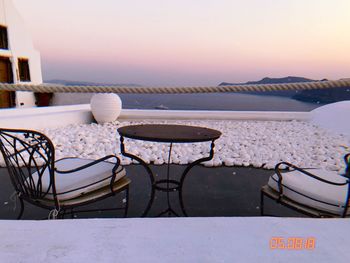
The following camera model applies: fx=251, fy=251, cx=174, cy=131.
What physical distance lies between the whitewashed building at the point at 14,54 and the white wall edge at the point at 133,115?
6651 millimetres

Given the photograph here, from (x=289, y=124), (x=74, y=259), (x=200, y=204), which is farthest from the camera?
(x=289, y=124)

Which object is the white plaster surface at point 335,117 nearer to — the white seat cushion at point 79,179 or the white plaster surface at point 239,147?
the white plaster surface at point 239,147

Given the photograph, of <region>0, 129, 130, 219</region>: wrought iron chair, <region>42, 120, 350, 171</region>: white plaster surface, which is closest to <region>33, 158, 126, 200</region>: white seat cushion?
<region>0, 129, 130, 219</region>: wrought iron chair

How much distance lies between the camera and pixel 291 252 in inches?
35.9

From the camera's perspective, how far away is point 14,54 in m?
12.7

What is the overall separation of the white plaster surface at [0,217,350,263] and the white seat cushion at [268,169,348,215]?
0.46 metres

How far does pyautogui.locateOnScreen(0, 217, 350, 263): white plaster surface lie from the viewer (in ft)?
2.88

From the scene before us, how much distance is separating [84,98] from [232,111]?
1151cm

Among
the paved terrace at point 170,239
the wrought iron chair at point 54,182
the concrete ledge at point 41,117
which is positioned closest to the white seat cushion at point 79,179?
the wrought iron chair at point 54,182

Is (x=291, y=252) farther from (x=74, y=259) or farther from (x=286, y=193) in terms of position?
(x=286, y=193)

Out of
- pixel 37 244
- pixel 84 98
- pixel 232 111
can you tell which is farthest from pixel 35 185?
pixel 84 98

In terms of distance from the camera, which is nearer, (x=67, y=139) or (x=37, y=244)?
(x=37, y=244)

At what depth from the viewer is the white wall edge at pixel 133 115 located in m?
6.43

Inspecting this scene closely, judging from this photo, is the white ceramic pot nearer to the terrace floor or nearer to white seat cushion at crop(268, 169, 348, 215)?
the terrace floor
